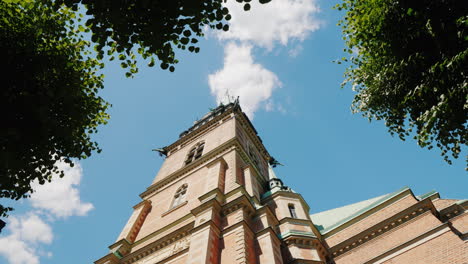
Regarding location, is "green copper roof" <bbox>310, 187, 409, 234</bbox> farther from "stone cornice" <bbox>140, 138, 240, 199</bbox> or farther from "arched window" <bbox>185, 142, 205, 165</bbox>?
"arched window" <bbox>185, 142, 205, 165</bbox>

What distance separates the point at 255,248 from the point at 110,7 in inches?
432

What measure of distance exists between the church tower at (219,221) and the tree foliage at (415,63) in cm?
721

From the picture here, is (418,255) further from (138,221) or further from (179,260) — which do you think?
(138,221)

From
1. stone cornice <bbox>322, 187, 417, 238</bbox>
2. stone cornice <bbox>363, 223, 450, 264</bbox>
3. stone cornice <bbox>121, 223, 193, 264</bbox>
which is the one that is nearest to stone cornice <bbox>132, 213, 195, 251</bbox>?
stone cornice <bbox>121, 223, 193, 264</bbox>

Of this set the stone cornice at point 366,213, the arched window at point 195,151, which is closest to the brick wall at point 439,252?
the stone cornice at point 366,213

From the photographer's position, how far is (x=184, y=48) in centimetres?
941

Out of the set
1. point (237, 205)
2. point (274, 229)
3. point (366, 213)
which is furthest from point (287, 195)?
point (237, 205)

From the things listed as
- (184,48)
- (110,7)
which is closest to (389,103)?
(184,48)

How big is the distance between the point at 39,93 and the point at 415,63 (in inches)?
463

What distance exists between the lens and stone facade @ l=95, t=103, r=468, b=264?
12.7 metres

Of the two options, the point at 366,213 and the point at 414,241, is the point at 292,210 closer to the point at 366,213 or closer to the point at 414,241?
the point at 366,213

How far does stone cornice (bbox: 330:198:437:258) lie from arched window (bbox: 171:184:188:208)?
35.6ft

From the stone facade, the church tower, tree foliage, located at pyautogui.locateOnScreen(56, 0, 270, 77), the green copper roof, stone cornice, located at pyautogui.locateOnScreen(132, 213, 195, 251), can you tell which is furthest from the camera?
the green copper roof

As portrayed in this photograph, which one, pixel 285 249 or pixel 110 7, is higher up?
pixel 110 7
